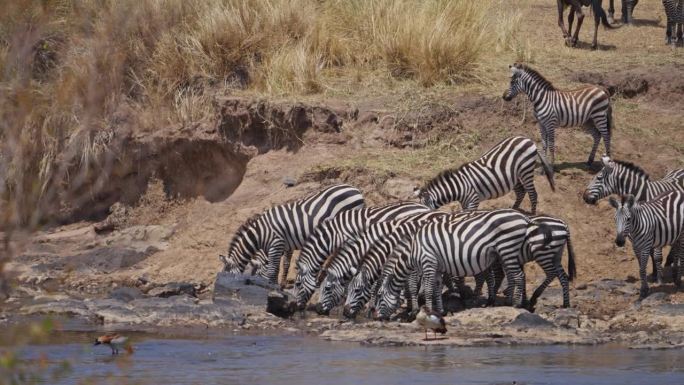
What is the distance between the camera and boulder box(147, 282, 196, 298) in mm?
14367

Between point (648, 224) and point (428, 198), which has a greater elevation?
point (428, 198)

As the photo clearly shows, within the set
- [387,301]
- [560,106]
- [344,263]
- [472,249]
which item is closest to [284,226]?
[344,263]

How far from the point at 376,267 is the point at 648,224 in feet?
9.99

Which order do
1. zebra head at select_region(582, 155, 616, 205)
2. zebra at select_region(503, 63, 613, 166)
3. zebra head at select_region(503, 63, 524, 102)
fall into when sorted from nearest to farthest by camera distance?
zebra head at select_region(582, 155, 616, 205) → zebra at select_region(503, 63, 613, 166) → zebra head at select_region(503, 63, 524, 102)

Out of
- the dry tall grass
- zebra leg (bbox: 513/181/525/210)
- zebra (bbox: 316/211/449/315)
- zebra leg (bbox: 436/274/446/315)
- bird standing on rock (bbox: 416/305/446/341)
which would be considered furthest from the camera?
the dry tall grass

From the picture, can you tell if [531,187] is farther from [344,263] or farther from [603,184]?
[344,263]

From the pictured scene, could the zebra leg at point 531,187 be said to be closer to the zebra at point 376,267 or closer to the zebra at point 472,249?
the zebra at point 376,267

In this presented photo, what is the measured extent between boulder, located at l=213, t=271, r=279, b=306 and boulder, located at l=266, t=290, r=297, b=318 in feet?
1.28

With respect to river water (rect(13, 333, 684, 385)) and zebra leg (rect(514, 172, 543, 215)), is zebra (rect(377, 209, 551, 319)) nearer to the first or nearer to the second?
river water (rect(13, 333, 684, 385))

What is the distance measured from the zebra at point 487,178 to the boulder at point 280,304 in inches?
101

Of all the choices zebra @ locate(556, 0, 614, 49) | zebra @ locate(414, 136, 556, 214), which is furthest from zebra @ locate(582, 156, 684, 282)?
→ zebra @ locate(556, 0, 614, 49)

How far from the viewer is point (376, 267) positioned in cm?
1311

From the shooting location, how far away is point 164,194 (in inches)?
714

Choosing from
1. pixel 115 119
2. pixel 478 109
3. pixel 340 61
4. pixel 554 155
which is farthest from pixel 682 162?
pixel 115 119
